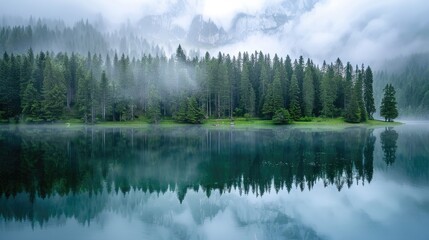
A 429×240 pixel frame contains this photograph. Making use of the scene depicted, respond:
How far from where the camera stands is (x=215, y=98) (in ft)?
370

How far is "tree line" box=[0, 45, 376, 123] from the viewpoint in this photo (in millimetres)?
99125

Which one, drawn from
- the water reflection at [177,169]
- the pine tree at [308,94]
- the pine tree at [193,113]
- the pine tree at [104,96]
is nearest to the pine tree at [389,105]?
the pine tree at [308,94]

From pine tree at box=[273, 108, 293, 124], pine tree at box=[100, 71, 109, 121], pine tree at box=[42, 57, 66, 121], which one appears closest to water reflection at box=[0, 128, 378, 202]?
pine tree at box=[273, 108, 293, 124]

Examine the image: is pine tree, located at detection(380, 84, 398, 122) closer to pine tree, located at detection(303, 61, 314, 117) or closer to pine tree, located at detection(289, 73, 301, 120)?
pine tree, located at detection(303, 61, 314, 117)

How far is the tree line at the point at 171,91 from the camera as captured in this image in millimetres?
99125

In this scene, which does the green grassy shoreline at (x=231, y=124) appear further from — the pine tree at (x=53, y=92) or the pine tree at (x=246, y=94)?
the pine tree at (x=246, y=94)

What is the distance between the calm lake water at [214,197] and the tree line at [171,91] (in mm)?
65120

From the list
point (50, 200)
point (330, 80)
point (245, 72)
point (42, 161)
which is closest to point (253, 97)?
point (245, 72)

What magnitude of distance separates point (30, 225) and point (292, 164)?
75.7 ft

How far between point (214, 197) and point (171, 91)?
89914 millimetres

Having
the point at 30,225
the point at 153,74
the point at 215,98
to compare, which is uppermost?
the point at 153,74

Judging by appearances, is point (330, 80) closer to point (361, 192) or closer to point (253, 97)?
point (253, 97)

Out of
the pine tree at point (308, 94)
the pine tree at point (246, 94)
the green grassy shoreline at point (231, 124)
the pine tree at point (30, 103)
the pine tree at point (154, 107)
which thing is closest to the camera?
the green grassy shoreline at point (231, 124)

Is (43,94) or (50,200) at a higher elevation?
(43,94)
